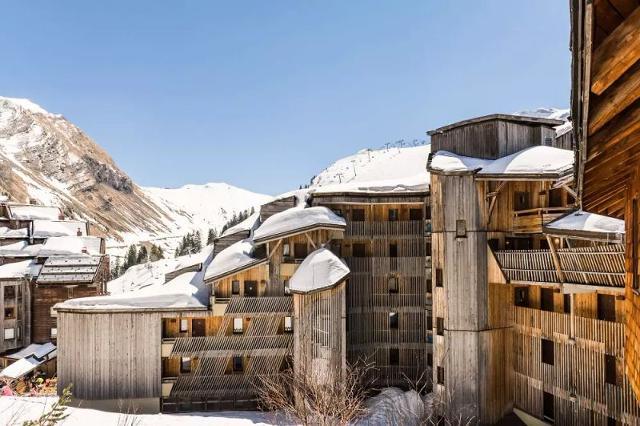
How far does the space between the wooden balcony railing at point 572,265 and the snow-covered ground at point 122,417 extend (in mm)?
14297

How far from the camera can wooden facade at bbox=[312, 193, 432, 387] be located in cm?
2645

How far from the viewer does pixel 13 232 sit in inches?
1933

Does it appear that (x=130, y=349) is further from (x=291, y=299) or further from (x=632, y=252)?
(x=632, y=252)

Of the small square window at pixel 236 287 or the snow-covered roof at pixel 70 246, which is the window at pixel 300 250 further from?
the snow-covered roof at pixel 70 246

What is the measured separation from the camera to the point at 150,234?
188250mm

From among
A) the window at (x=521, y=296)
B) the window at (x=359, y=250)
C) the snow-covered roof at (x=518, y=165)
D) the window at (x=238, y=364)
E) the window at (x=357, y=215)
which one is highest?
the snow-covered roof at (x=518, y=165)

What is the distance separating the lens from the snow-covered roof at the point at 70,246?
46.2 m

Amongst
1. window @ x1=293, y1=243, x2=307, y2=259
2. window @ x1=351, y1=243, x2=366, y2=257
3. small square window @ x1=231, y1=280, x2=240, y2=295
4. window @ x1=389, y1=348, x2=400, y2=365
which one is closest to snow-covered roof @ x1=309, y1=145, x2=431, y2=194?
window @ x1=351, y1=243, x2=366, y2=257

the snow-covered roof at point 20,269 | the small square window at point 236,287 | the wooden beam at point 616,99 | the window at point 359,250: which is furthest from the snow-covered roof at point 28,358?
the wooden beam at point 616,99

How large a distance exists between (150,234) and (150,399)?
180 metres

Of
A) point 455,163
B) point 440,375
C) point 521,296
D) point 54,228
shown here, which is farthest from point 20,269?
point 521,296

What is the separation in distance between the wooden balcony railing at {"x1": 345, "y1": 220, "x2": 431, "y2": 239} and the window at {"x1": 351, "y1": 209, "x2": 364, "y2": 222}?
1.71 ft

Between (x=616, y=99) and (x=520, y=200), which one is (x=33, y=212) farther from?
(x=616, y=99)

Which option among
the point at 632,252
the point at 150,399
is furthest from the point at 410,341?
the point at 632,252
